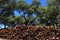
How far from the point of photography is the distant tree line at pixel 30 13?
21594mm

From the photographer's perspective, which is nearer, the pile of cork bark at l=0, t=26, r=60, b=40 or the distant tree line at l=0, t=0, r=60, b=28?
the pile of cork bark at l=0, t=26, r=60, b=40

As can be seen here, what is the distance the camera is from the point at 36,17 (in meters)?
23.0

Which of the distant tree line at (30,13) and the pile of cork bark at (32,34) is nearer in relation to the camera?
the pile of cork bark at (32,34)

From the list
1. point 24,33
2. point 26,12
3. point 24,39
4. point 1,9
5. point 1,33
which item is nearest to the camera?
Result: point 24,39

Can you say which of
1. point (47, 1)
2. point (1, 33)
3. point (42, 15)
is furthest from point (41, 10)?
point (1, 33)

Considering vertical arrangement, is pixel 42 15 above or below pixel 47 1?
below

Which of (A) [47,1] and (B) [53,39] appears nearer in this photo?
(B) [53,39]

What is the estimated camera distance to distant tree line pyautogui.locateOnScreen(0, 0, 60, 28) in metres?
21.6

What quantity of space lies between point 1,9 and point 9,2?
4.43 ft

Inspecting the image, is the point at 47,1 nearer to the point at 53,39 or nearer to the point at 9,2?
the point at 9,2

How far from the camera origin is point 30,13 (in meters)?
23.6

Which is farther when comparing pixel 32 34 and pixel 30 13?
pixel 30 13

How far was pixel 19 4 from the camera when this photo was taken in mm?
23141

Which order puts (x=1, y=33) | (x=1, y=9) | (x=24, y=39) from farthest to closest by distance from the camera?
1. (x=1, y=9)
2. (x=1, y=33)
3. (x=24, y=39)
